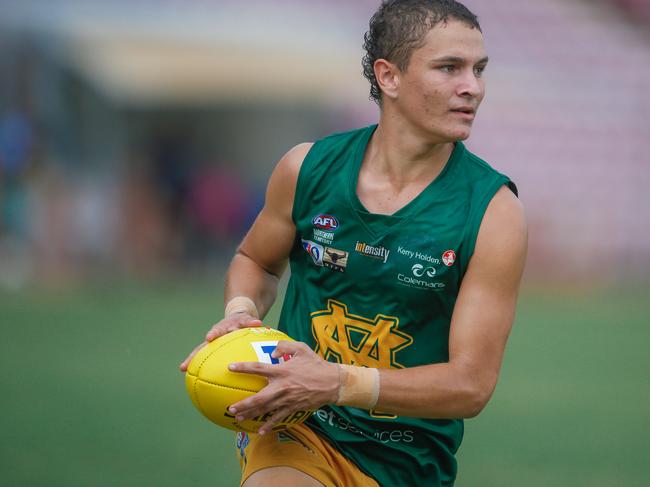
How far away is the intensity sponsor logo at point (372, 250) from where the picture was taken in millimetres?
4184

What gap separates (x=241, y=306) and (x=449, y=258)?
37.9 inches

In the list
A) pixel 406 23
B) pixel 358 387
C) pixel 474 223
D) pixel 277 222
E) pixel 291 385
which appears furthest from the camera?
pixel 277 222

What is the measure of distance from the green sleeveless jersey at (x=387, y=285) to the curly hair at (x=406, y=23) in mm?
452

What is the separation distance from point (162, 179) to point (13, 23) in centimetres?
437

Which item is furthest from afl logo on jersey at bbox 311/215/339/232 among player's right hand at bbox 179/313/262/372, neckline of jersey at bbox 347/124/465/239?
player's right hand at bbox 179/313/262/372

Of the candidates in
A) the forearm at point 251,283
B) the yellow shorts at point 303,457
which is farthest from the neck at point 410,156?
the yellow shorts at point 303,457

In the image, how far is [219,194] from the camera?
70.7 feet

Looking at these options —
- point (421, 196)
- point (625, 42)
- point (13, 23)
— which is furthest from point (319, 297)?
point (625, 42)

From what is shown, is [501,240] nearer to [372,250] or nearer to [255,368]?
[372,250]

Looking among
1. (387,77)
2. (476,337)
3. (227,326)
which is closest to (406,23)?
(387,77)

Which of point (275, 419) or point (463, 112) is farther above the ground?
point (463, 112)

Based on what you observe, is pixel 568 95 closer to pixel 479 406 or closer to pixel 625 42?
pixel 625 42

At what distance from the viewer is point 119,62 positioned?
69.9 feet

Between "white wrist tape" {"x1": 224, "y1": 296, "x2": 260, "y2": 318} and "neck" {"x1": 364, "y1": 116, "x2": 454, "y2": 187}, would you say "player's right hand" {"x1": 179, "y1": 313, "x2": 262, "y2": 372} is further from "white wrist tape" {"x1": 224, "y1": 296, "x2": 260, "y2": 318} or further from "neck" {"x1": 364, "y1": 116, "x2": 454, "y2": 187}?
"neck" {"x1": 364, "y1": 116, "x2": 454, "y2": 187}
